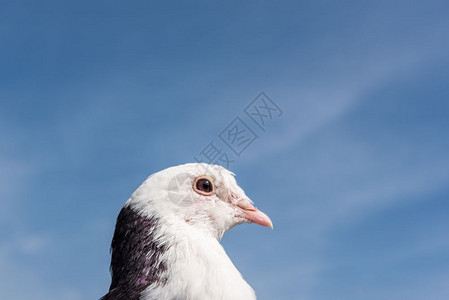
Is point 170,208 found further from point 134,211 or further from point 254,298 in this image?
point 254,298

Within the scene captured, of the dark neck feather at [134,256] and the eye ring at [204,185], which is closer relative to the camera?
the dark neck feather at [134,256]

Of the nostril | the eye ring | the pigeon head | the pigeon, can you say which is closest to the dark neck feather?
the pigeon

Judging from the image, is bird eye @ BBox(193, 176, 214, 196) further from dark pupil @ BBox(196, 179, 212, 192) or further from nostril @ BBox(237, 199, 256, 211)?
nostril @ BBox(237, 199, 256, 211)

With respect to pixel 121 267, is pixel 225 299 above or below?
below

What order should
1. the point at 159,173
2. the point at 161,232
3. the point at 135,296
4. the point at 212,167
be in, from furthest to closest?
the point at 212,167 → the point at 159,173 → the point at 161,232 → the point at 135,296

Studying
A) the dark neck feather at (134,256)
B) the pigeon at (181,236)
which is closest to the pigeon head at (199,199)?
the pigeon at (181,236)

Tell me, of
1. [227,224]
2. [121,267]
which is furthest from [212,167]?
[121,267]

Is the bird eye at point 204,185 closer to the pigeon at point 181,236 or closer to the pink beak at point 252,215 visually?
the pigeon at point 181,236

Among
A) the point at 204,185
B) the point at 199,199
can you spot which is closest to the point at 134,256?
the point at 199,199
